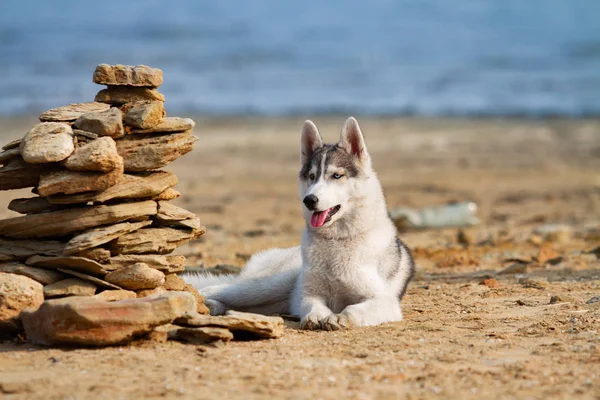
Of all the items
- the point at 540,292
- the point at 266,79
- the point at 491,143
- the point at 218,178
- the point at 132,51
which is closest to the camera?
the point at 540,292

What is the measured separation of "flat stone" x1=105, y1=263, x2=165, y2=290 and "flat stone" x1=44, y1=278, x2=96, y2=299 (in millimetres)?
184

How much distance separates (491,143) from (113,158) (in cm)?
2001

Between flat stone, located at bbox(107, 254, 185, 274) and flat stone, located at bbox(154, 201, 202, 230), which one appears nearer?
flat stone, located at bbox(107, 254, 185, 274)

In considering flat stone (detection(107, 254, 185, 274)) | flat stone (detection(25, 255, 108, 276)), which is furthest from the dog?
flat stone (detection(25, 255, 108, 276))

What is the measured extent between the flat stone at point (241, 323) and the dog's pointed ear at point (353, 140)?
201cm

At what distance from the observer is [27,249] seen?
7.80m

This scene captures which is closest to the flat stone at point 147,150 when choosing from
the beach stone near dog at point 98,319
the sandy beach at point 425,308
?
the beach stone near dog at point 98,319

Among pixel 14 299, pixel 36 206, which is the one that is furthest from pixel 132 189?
pixel 14 299

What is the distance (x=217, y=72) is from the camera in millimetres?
48438

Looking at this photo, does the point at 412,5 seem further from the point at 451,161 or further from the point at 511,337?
the point at 511,337

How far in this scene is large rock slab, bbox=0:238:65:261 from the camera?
770 cm

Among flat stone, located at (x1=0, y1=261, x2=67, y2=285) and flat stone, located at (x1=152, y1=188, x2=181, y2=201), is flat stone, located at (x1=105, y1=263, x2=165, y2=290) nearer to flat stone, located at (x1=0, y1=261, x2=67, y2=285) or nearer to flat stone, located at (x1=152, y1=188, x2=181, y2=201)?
flat stone, located at (x1=0, y1=261, x2=67, y2=285)

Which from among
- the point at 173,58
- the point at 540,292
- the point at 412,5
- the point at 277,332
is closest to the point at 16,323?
the point at 277,332

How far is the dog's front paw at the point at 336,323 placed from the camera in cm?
784
